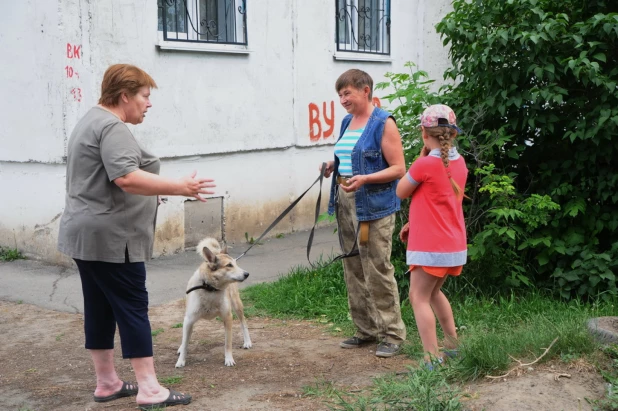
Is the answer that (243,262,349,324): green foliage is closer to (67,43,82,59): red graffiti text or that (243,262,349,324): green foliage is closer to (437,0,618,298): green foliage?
(437,0,618,298): green foliage

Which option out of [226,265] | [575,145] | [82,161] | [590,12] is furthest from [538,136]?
[82,161]

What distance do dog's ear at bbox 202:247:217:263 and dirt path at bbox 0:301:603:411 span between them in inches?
29.9

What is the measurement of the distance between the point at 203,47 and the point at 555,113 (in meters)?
4.53

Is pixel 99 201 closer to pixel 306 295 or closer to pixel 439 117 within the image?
pixel 439 117

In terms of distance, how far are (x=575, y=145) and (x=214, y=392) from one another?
384 cm

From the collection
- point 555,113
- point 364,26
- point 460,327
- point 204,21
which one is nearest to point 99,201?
point 460,327

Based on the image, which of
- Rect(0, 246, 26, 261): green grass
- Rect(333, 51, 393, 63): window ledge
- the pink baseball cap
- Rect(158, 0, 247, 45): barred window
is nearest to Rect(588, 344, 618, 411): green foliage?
the pink baseball cap

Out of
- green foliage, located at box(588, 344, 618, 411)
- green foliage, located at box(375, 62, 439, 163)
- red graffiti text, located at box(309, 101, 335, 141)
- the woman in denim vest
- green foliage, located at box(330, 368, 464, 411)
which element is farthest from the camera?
red graffiti text, located at box(309, 101, 335, 141)

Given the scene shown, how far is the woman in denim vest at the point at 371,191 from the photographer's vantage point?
5316 millimetres

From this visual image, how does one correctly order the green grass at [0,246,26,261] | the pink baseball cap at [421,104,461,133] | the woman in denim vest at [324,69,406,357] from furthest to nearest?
the green grass at [0,246,26,261] < the woman in denim vest at [324,69,406,357] < the pink baseball cap at [421,104,461,133]

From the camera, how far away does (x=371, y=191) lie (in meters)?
5.35

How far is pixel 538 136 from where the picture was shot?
6.83 meters

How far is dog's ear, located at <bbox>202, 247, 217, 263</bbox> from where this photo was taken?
17.6ft

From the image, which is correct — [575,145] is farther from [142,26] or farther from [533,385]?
[142,26]
